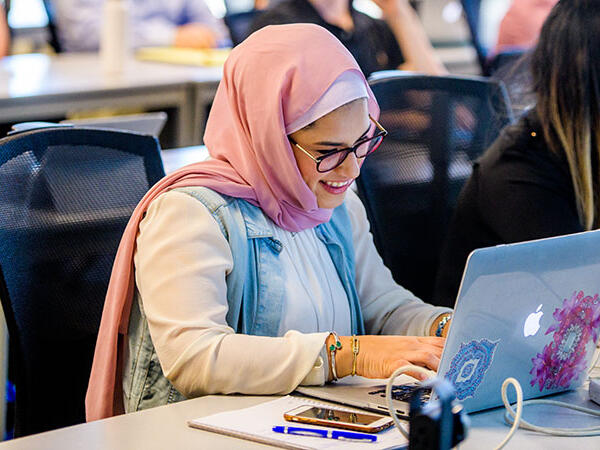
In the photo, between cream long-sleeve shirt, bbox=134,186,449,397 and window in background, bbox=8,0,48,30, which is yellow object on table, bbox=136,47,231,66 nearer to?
window in background, bbox=8,0,48,30

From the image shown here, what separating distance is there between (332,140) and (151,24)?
3.73 metres

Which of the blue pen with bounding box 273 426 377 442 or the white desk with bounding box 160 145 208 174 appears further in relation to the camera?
the white desk with bounding box 160 145 208 174

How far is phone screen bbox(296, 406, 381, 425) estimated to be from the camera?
3.71 feet

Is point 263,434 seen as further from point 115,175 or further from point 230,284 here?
point 115,175

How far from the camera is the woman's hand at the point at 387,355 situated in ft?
4.16

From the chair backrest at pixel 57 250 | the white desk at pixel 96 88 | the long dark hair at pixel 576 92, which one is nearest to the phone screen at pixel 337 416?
the chair backrest at pixel 57 250

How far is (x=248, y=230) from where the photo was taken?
1.41 meters

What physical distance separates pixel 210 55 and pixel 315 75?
308cm

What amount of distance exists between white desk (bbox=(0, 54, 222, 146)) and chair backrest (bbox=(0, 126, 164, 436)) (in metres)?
1.85

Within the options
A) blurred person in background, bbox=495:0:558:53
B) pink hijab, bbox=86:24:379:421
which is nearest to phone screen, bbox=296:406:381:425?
pink hijab, bbox=86:24:379:421

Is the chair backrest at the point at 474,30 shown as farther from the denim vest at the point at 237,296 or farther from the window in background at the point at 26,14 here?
the denim vest at the point at 237,296

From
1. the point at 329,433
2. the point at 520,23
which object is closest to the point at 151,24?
the point at 520,23

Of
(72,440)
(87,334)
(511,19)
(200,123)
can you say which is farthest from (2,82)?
(72,440)

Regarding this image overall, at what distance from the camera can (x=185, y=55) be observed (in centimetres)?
438
